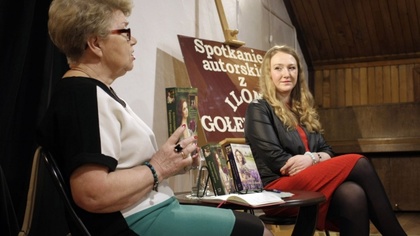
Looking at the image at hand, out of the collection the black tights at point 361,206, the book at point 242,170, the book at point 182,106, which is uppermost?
the book at point 182,106

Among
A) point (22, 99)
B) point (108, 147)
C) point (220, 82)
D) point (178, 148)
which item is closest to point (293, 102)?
point (220, 82)

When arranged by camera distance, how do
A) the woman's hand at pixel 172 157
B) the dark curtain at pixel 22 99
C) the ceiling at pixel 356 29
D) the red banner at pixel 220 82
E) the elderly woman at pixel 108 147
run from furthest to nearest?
the ceiling at pixel 356 29, the red banner at pixel 220 82, the dark curtain at pixel 22 99, the woman's hand at pixel 172 157, the elderly woman at pixel 108 147

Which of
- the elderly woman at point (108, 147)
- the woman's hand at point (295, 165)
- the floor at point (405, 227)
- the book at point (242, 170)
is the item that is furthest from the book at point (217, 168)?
the floor at point (405, 227)

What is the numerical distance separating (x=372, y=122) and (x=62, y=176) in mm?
4376

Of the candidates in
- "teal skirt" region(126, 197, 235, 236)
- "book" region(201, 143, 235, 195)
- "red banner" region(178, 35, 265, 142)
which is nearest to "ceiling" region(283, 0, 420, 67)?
"red banner" region(178, 35, 265, 142)

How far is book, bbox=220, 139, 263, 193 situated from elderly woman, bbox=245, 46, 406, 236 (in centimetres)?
58

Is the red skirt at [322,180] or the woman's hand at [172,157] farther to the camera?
the red skirt at [322,180]

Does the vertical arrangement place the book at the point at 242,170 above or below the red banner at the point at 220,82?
below

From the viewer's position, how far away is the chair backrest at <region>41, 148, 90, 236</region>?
121cm

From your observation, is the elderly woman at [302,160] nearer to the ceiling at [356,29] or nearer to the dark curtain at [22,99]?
the dark curtain at [22,99]

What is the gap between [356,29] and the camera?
207 inches

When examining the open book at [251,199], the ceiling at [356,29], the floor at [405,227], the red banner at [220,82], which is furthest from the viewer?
the ceiling at [356,29]

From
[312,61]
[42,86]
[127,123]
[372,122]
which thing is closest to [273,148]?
[42,86]

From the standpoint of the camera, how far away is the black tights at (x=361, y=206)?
2.30 meters
